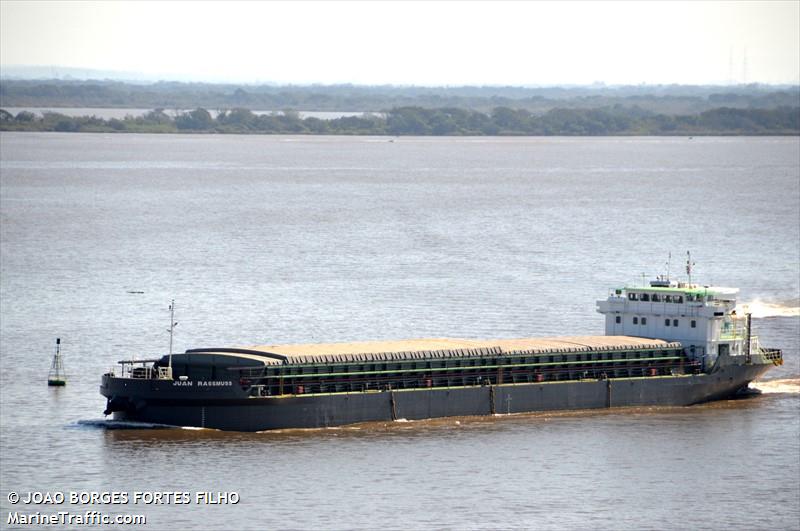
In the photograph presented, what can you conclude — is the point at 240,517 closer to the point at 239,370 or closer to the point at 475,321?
the point at 239,370

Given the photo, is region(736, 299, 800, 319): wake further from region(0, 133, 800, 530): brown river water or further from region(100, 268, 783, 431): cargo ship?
region(100, 268, 783, 431): cargo ship

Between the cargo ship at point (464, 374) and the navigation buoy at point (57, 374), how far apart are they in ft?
7.49

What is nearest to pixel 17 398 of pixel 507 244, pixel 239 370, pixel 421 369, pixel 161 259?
pixel 239 370

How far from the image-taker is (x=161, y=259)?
106 metres

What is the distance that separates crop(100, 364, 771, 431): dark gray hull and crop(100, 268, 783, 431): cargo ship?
36 mm

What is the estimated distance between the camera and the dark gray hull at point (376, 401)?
55.7m

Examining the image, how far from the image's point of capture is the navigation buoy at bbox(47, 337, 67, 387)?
206 ft

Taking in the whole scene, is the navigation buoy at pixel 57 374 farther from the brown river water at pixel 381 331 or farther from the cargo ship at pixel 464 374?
the cargo ship at pixel 464 374

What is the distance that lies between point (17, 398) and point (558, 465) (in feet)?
66.6

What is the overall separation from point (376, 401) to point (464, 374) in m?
4.09

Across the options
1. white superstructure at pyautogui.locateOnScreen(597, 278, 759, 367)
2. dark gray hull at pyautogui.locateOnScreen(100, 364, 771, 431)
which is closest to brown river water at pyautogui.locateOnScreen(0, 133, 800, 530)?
dark gray hull at pyautogui.locateOnScreen(100, 364, 771, 431)

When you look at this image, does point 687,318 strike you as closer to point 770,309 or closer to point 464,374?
point 464,374

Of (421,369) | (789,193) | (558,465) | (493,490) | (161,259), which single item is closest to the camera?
(493,490)

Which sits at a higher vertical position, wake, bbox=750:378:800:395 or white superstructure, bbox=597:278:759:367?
white superstructure, bbox=597:278:759:367
